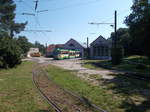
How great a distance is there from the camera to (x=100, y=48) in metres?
56.7

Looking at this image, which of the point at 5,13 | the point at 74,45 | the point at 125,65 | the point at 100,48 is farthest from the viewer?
the point at 74,45

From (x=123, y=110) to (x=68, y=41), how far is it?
64.2 metres

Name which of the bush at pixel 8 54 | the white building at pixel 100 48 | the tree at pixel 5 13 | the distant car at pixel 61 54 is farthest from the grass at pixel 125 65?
the white building at pixel 100 48

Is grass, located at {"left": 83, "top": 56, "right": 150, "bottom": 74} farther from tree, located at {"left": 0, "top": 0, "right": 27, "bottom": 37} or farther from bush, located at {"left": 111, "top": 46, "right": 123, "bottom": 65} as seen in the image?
tree, located at {"left": 0, "top": 0, "right": 27, "bottom": 37}

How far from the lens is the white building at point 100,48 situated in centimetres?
5566

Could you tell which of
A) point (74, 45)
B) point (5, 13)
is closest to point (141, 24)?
point (5, 13)

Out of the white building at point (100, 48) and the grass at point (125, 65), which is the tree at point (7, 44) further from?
the white building at point (100, 48)

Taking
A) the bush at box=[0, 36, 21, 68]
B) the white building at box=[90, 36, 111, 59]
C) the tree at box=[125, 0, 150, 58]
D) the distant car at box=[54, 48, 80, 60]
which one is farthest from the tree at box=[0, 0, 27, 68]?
the white building at box=[90, 36, 111, 59]

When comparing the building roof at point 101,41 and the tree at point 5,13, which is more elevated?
the tree at point 5,13

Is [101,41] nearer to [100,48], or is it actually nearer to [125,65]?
[100,48]

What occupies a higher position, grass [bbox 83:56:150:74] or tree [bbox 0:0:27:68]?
tree [bbox 0:0:27:68]

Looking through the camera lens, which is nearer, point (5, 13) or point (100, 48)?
point (5, 13)

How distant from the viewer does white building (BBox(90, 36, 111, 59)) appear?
5566 cm

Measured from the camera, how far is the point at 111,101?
7973 millimetres
